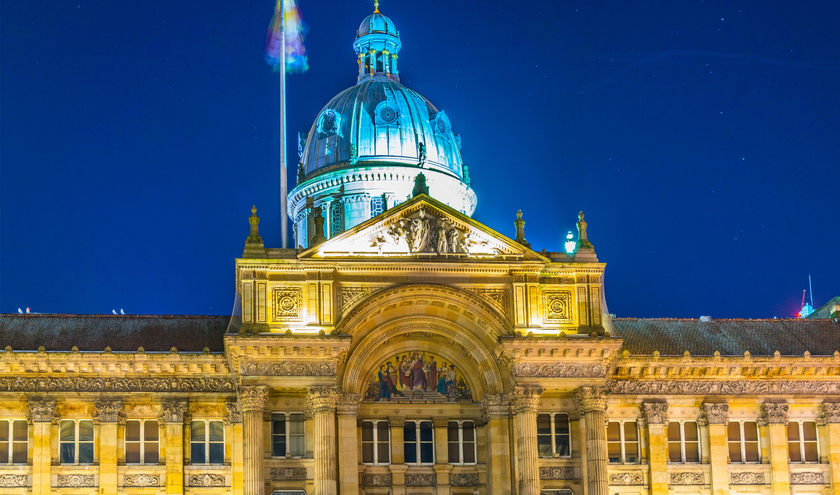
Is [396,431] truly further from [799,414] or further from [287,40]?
[287,40]

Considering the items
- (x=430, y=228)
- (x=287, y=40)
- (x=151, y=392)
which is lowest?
(x=151, y=392)

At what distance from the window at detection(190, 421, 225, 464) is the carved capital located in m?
18.5

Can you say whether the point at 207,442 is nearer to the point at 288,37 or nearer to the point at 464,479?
the point at 464,479

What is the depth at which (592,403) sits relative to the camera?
53625 mm

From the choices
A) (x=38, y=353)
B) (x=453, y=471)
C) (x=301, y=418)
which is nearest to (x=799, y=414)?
(x=453, y=471)

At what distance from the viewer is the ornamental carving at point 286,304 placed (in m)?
52.7

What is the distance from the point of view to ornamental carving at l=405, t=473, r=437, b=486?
55656 mm

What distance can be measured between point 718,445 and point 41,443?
29031mm

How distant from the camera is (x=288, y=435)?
177ft

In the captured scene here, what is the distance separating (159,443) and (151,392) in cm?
218

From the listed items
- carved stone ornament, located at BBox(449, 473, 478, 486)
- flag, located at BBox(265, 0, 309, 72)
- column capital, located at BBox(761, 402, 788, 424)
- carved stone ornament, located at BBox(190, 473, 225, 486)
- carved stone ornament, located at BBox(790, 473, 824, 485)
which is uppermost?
flag, located at BBox(265, 0, 309, 72)

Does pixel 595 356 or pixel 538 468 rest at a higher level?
pixel 595 356

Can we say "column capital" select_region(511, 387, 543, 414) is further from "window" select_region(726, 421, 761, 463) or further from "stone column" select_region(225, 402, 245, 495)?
"stone column" select_region(225, 402, 245, 495)

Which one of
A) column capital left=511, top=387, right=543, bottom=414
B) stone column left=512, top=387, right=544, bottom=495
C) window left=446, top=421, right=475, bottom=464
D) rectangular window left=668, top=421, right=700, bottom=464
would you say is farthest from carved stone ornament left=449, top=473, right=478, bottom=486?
rectangular window left=668, top=421, right=700, bottom=464
